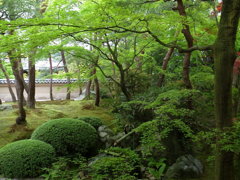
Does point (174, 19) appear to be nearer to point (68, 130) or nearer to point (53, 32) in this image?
point (53, 32)

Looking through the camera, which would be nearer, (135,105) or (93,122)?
(135,105)

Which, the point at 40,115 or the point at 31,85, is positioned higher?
the point at 31,85

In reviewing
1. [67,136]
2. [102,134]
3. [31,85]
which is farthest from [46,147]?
[31,85]

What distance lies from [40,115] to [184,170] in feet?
19.7

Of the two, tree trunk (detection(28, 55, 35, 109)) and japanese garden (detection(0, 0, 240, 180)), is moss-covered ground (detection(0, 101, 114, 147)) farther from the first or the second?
tree trunk (detection(28, 55, 35, 109))

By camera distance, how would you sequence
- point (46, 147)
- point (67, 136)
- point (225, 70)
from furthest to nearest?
point (67, 136) < point (46, 147) < point (225, 70)

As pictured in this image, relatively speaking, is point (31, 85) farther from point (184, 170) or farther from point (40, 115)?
point (184, 170)

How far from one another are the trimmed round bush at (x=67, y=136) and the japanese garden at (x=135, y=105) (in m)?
0.03

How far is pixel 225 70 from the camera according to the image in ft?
10.1

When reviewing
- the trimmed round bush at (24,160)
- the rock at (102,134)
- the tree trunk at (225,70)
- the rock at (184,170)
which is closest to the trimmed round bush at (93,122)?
the rock at (102,134)

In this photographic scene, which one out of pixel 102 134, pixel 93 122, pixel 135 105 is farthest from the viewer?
pixel 93 122

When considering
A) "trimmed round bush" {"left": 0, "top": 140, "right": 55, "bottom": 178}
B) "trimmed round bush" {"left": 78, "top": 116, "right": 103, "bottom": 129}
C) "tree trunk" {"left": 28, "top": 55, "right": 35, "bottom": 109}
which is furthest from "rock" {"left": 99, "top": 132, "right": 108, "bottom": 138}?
"tree trunk" {"left": 28, "top": 55, "right": 35, "bottom": 109}

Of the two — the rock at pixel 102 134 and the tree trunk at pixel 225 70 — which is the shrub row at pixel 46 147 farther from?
the tree trunk at pixel 225 70

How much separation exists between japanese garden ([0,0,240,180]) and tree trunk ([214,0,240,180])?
1 centimetres
